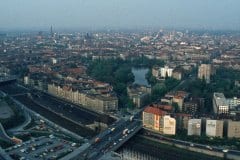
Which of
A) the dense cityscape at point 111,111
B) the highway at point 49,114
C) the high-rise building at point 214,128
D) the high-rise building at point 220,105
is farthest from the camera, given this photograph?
the high-rise building at point 220,105

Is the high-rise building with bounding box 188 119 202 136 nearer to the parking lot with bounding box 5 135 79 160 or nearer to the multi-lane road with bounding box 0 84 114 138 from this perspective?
the multi-lane road with bounding box 0 84 114 138

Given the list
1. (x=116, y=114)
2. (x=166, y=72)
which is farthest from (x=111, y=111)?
(x=166, y=72)

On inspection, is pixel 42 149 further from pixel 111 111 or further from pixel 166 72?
pixel 166 72

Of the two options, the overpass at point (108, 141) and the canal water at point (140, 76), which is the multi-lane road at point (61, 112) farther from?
the canal water at point (140, 76)

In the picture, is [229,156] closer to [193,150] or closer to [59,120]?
[193,150]

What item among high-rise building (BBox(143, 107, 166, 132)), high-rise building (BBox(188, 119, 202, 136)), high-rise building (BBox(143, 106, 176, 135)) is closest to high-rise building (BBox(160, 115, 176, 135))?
high-rise building (BBox(143, 106, 176, 135))

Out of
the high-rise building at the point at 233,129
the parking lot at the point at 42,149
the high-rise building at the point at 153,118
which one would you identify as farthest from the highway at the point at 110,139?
the high-rise building at the point at 233,129

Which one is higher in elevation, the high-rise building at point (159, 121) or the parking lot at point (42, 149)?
the high-rise building at point (159, 121)
